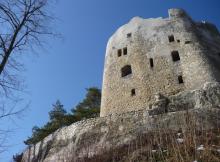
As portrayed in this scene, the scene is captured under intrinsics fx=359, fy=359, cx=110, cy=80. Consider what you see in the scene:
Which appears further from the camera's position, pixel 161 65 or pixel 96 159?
pixel 161 65

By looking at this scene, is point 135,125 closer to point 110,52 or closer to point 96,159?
point 96,159

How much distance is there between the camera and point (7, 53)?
10047mm

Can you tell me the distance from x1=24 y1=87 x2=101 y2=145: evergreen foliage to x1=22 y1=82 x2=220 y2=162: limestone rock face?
276 inches

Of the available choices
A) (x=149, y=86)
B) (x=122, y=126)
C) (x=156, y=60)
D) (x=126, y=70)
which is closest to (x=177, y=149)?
(x=122, y=126)

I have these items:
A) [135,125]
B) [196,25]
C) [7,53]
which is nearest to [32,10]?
[7,53]

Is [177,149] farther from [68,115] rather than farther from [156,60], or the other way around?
[68,115]

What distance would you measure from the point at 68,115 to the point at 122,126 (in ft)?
40.6

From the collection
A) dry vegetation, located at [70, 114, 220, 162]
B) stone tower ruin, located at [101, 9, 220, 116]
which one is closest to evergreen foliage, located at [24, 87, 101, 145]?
stone tower ruin, located at [101, 9, 220, 116]

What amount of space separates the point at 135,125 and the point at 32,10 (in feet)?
25.0

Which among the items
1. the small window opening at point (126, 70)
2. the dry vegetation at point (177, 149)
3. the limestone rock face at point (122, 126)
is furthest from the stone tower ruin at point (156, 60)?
the dry vegetation at point (177, 149)

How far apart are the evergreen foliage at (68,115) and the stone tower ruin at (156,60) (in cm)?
402

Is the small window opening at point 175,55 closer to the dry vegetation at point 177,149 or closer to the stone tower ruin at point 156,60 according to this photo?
the stone tower ruin at point 156,60

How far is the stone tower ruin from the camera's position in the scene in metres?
22.8

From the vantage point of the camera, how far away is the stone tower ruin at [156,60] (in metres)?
22.8
